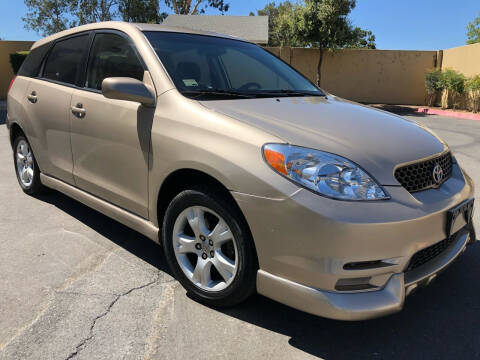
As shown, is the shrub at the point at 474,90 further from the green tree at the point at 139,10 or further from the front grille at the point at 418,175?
the green tree at the point at 139,10

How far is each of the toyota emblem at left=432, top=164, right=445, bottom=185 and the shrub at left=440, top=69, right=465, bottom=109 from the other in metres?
16.2

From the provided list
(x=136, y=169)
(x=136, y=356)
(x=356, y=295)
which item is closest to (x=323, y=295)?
(x=356, y=295)

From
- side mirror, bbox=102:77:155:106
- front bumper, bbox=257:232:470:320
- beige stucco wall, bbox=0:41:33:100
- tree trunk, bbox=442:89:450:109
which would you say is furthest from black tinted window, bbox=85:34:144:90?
beige stucco wall, bbox=0:41:33:100

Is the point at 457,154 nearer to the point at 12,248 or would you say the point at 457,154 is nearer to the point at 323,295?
the point at 323,295

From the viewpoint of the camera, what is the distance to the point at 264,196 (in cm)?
212

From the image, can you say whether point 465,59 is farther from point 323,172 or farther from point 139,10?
point 139,10

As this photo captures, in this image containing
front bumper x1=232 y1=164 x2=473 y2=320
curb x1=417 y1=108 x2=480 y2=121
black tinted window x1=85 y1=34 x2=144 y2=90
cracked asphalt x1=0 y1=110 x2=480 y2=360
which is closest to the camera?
front bumper x1=232 y1=164 x2=473 y2=320

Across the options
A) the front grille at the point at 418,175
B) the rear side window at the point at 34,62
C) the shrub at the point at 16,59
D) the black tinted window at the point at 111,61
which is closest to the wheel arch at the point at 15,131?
the rear side window at the point at 34,62

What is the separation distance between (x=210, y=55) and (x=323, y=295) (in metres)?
2.12

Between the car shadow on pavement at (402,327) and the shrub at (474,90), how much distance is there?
14841 mm

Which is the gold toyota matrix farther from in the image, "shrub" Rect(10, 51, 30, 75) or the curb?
"shrub" Rect(10, 51, 30, 75)

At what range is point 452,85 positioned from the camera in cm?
1681

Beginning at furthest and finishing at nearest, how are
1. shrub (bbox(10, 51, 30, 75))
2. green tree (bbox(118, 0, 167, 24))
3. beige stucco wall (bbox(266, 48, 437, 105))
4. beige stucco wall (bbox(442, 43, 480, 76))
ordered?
green tree (bbox(118, 0, 167, 24))
beige stucco wall (bbox(266, 48, 437, 105))
shrub (bbox(10, 51, 30, 75))
beige stucco wall (bbox(442, 43, 480, 76))

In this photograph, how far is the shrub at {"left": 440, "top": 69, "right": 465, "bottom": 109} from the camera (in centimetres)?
1655
